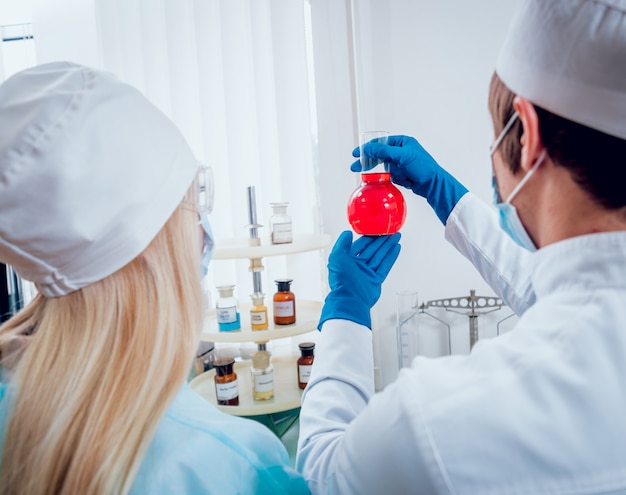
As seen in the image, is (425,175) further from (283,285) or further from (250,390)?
(250,390)

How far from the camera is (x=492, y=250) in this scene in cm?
110

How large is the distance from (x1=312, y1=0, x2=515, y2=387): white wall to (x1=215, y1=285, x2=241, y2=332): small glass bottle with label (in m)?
0.58

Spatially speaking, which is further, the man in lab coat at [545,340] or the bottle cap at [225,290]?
the bottle cap at [225,290]

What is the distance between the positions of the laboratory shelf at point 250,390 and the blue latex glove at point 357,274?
0.56 m

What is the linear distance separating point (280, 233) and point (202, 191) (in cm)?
68

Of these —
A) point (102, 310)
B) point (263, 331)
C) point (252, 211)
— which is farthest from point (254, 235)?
point (102, 310)

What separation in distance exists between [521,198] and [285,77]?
1250 mm

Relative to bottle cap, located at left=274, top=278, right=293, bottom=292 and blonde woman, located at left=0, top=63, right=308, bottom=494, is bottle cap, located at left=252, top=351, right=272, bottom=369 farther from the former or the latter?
blonde woman, located at left=0, top=63, right=308, bottom=494

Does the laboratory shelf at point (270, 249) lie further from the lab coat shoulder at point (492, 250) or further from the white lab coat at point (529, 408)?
the white lab coat at point (529, 408)

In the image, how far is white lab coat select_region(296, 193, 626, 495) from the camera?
50 cm

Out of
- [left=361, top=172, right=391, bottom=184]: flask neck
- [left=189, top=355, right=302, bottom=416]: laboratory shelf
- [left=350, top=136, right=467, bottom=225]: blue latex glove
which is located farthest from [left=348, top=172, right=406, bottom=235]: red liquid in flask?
[left=189, top=355, right=302, bottom=416]: laboratory shelf

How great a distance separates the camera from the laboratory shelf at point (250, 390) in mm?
1431

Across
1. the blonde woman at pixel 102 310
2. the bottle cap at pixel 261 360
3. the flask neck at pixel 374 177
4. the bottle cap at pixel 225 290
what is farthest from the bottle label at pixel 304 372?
the blonde woman at pixel 102 310

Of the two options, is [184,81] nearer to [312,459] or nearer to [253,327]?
[253,327]
